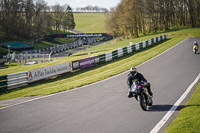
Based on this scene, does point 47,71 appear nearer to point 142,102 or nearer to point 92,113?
point 92,113

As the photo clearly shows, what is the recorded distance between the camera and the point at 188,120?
306 inches

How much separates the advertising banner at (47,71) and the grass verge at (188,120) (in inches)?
602

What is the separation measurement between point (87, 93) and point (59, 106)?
2.97 m

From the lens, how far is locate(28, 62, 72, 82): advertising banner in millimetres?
21172

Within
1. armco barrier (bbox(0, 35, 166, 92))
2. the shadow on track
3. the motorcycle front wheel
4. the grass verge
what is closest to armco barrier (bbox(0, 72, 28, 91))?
armco barrier (bbox(0, 35, 166, 92))

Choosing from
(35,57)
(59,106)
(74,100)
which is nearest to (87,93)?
(74,100)

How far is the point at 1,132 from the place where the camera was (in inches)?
320

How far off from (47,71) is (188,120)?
1694cm

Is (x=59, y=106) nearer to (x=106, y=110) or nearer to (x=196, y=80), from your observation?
(x=106, y=110)

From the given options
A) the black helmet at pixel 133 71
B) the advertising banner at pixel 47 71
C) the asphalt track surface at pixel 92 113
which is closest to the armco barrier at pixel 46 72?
the advertising banner at pixel 47 71

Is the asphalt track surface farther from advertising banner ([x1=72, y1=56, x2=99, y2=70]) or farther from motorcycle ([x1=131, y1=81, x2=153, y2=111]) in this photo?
advertising banner ([x1=72, y1=56, x2=99, y2=70])

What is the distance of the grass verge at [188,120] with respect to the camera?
7.03 m

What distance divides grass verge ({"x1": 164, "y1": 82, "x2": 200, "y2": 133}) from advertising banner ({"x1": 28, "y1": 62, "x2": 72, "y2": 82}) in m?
15.3

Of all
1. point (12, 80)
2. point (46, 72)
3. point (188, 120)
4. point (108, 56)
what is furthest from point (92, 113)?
point (108, 56)
